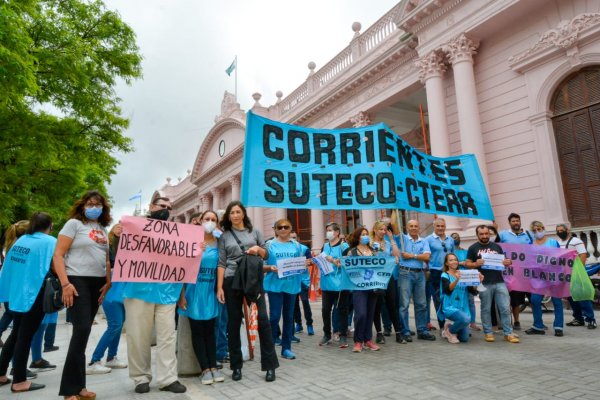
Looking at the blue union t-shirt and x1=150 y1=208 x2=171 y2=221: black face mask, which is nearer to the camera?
x1=150 y1=208 x2=171 y2=221: black face mask

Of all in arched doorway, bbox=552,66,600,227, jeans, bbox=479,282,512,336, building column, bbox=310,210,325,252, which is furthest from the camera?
building column, bbox=310,210,325,252

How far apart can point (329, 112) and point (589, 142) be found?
10.8 meters

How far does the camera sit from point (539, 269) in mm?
6480

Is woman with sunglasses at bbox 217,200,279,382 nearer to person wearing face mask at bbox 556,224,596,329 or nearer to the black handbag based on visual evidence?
the black handbag

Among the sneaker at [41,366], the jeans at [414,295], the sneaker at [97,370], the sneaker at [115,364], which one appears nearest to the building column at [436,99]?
the jeans at [414,295]

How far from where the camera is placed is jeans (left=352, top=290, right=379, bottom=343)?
5551 mm

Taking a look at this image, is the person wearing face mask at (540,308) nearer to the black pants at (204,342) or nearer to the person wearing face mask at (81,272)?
the black pants at (204,342)

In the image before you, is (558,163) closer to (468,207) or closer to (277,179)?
(468,207)

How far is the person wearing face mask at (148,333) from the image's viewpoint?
388 centimetres

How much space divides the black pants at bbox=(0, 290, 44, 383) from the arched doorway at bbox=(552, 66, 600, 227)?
37.4 feet

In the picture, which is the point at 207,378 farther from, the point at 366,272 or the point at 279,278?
the point at 366,272

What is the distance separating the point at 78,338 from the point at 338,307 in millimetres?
3819

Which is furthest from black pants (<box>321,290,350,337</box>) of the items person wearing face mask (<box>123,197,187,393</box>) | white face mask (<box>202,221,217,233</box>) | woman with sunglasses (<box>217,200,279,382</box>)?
person wearing face mask (<box>123,197,187,393</box>)

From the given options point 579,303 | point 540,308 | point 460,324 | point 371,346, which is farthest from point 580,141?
point 371,346
